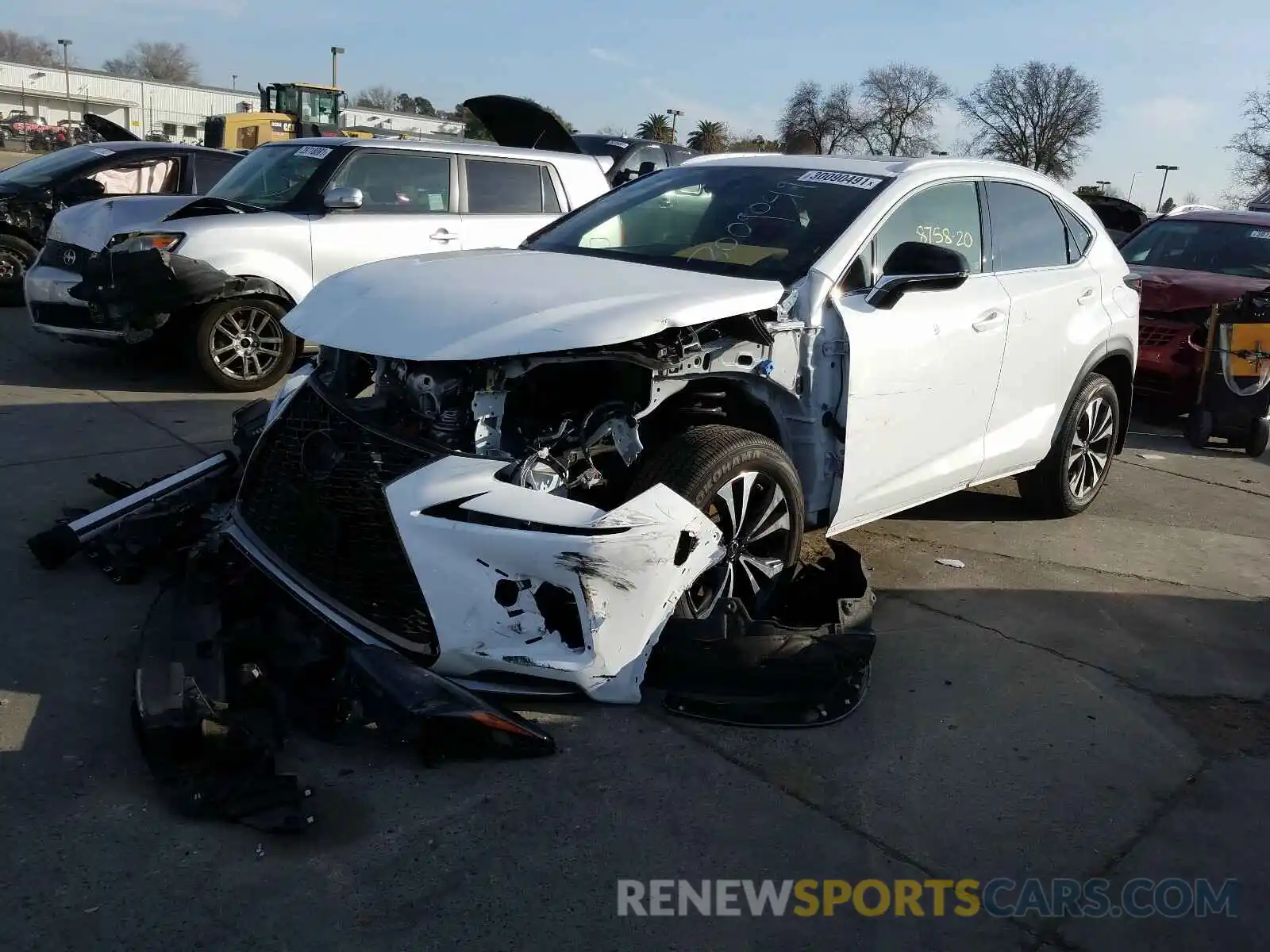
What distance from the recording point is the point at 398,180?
8438 millimetres

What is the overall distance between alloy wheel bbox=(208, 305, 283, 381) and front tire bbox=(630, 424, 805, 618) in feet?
16.1

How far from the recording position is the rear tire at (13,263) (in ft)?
34.2

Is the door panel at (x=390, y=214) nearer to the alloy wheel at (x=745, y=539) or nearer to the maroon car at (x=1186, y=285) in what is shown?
the alloy wheel at (x=745, y=539)

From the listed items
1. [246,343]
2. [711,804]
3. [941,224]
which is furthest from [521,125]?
[711,804]

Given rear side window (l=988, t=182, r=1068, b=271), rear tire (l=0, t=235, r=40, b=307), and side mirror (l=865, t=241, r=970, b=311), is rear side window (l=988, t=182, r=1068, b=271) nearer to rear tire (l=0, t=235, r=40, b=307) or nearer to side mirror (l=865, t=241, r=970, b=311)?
side mirror (l=865, t=241, r=970, b=311)

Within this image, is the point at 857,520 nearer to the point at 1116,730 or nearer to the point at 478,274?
the point at 1116,730

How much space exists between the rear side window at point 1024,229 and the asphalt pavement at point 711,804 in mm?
1616

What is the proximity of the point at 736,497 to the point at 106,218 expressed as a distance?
6.39m

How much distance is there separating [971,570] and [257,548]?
10.7ft

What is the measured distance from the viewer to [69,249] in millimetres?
8070

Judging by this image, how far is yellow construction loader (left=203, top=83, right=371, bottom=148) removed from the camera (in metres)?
25.0

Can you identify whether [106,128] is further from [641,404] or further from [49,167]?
[641,404]

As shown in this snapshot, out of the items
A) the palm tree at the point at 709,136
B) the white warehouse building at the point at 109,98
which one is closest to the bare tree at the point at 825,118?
the palm tree at the point at 709,136

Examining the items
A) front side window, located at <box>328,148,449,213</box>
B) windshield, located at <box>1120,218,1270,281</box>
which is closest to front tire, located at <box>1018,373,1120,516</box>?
windshield, located at <box>1120,218,1270,281</box>
